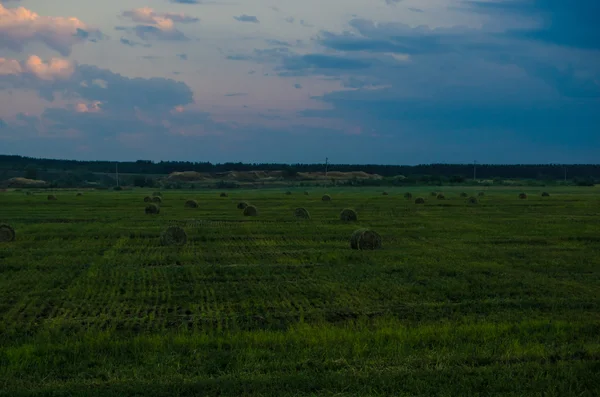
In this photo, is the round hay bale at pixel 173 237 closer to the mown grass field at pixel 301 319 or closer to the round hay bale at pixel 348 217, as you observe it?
the mown grass field at pixel 301 319

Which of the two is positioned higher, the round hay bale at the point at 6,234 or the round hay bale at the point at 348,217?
the round hay bale at the point at 348,217

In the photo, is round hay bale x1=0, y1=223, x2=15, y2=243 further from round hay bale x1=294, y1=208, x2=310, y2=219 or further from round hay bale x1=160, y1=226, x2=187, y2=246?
round hay bale x1=294, y1=208, x2=310, y2=219

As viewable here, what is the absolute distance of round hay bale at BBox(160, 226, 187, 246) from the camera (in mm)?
25172

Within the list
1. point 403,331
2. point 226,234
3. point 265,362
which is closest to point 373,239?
point 226,234

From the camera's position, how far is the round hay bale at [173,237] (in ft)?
82.6

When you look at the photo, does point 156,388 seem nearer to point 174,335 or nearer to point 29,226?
point 174,335

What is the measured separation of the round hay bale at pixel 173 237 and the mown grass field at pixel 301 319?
404 millimetres

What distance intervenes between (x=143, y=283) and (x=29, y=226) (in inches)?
761

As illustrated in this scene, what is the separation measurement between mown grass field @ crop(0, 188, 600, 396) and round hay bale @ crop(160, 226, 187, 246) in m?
0.40

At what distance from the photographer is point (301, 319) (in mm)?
12055

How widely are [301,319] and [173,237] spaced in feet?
46.3

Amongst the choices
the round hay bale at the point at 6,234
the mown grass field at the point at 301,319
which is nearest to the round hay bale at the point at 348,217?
the mown grass field at the point at 301,319

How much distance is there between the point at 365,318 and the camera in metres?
12.2

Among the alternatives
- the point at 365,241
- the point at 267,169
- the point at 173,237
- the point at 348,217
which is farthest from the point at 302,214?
the point at 267,169
